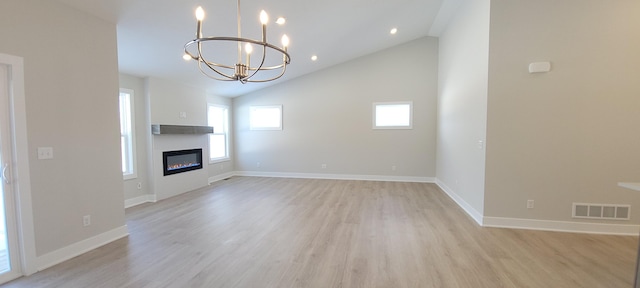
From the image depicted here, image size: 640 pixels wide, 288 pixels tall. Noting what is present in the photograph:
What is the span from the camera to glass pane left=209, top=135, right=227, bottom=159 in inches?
268

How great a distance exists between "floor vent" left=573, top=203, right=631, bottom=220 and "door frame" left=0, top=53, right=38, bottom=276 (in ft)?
19.6

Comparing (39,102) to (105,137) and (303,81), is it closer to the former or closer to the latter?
(105,137)

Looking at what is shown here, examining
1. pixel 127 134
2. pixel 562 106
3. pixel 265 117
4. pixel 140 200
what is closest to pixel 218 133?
pixel 265 117

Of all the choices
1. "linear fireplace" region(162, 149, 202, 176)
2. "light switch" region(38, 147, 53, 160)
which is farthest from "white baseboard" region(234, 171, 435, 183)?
"light switch" region(38, 147, 53, 160)

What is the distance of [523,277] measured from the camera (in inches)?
88.2

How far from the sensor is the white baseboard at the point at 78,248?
2479 millimetres

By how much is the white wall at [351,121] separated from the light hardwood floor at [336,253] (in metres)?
2.45

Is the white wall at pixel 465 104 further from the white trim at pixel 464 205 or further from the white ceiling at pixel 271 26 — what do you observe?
the white ceiling at pixel 271 26

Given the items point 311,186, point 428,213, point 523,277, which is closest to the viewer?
point 523,277

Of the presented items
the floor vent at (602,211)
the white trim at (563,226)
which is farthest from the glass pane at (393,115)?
the floor vent at (602,211)

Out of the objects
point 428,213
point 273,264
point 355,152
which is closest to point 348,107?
point 355,152

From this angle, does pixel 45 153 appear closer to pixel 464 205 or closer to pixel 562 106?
pixel 464 205

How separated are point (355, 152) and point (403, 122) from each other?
1.45 metres

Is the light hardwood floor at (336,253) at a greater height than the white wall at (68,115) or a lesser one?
lesser
